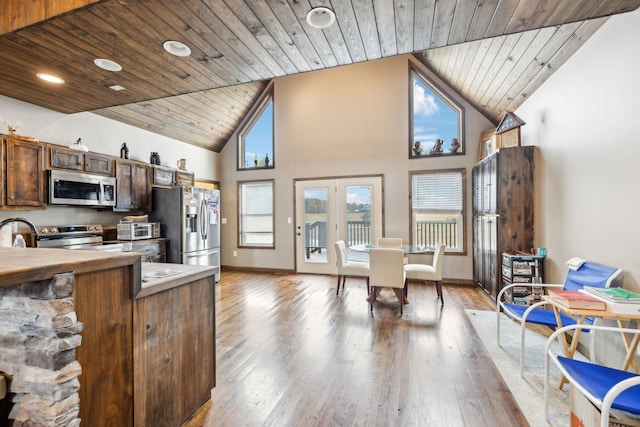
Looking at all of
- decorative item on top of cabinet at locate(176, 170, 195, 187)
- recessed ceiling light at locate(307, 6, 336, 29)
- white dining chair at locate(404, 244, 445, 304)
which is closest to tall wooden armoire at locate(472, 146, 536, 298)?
white dining chair at locate(404, 244, 445, 304)

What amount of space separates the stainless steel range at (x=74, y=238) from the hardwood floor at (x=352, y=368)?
5.81ft

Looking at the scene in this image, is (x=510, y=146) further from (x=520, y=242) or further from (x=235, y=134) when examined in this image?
(x=235, y=134)

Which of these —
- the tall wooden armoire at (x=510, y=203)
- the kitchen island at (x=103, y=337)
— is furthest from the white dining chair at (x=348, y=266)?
the kitchen island at (x=103, y=337)

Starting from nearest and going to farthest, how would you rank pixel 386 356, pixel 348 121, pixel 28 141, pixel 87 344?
pixel 87 344 → pixel 386 356 → pixel 28 141 → pixel 348 121

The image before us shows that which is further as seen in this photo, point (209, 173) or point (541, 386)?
point (209, 173)

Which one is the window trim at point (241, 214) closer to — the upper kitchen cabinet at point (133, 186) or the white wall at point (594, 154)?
the upper kitchen cabinet at point (133, 186)

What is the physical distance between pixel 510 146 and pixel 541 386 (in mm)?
2940

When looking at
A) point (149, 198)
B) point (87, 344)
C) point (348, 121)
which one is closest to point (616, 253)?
point (87, 344)

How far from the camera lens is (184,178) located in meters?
5.55

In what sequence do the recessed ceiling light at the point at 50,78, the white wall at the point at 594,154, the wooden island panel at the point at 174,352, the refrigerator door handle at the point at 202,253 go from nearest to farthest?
the wooden island panel at the point at 174,352, the white wall at the point at 594,154, the recessed ceiling light at the point at 50,78, the refrigerator door handle at the point at 202,253

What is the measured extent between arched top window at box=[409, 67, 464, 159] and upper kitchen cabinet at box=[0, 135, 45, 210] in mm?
5488

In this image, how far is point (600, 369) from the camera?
61.7 inches

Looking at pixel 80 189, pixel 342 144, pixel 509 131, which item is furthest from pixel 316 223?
pixel 80 189

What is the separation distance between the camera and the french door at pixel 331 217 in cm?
575
